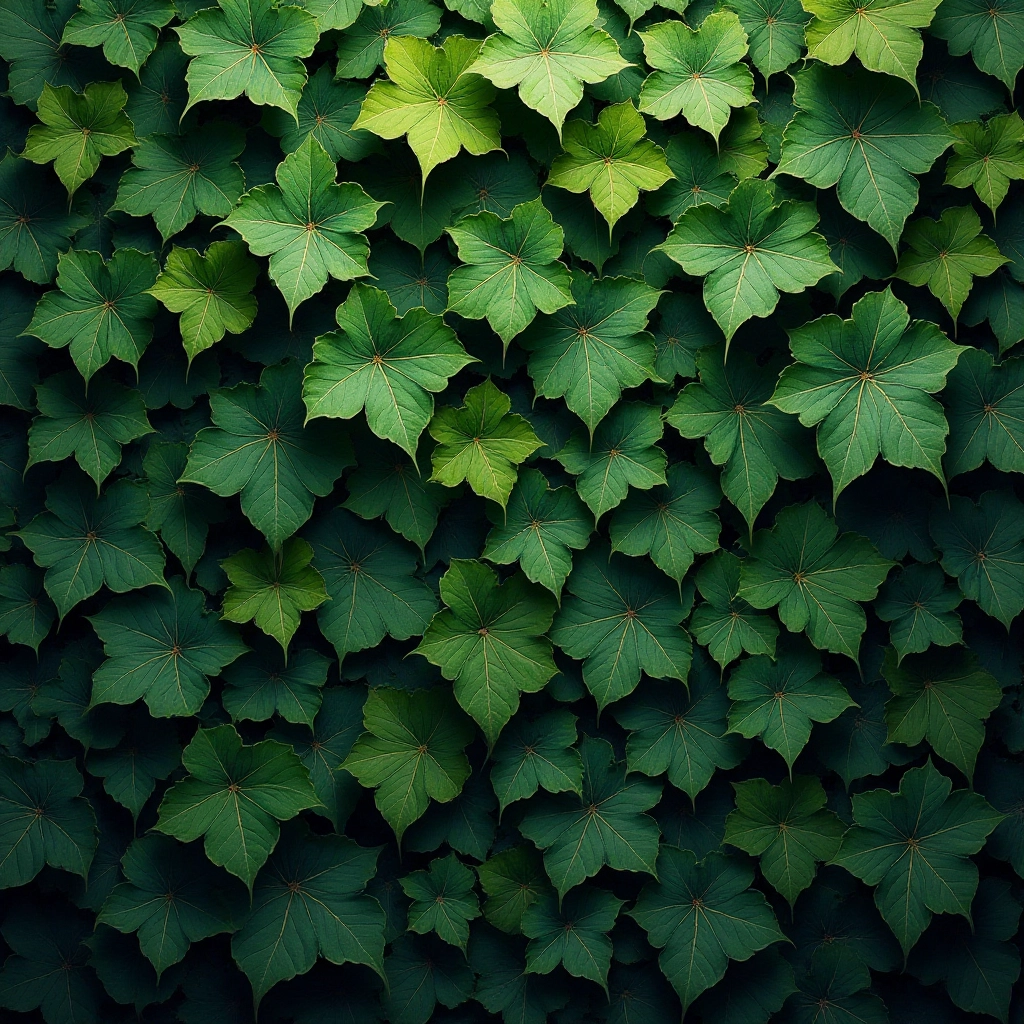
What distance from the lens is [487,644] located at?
269 centimetres

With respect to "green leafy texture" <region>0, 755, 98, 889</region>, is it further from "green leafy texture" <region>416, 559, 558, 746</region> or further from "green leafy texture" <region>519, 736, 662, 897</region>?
"green leafy texture" <region>519, 736, 662, 897</region>

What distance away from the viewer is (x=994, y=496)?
9.16 feet

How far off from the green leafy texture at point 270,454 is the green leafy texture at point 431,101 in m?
0.74

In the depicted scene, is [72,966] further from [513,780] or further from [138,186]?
[138,186]

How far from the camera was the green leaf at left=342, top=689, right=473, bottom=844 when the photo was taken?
2.69 metres

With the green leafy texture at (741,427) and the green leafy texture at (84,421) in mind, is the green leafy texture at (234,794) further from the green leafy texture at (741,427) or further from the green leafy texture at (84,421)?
the green leafy texture at (741,427)

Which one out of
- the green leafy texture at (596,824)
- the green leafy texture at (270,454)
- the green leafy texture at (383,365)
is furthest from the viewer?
the green leafy texture at (596,824)

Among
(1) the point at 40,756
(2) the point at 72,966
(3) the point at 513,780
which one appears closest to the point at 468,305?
(3) the point at 513,780

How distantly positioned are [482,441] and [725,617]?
91cm

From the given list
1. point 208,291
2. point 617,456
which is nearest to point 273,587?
point 208,291

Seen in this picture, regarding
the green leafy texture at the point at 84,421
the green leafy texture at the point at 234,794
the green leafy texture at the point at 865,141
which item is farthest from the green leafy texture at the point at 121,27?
the green leafy texture at the point at 234,794

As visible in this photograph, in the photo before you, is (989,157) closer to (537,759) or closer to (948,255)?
(948,255)

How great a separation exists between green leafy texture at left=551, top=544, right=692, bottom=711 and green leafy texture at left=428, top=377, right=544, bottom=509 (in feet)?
1.25

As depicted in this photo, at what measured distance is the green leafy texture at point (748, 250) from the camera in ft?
8.54
